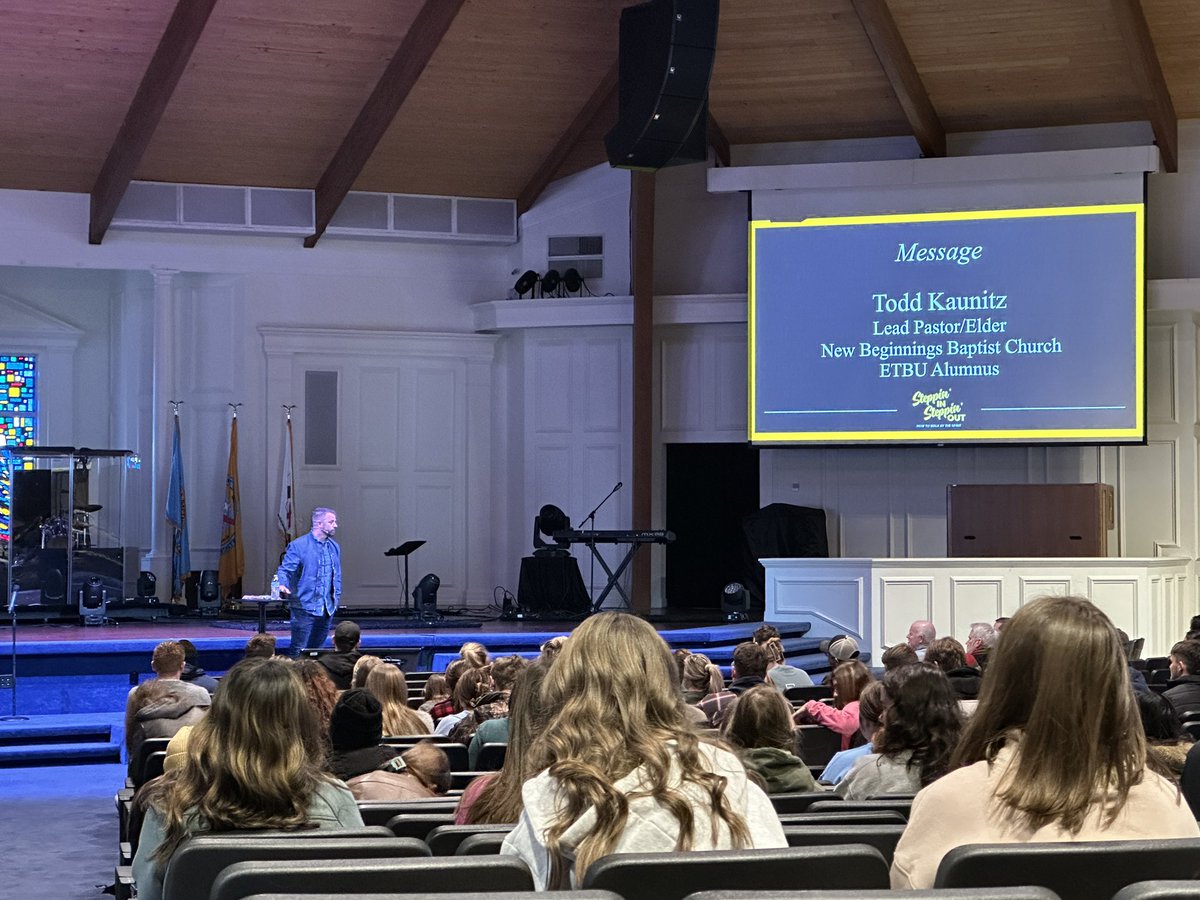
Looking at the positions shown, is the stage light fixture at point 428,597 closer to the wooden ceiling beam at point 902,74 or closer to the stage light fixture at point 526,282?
the stage light fixture at point 526,282

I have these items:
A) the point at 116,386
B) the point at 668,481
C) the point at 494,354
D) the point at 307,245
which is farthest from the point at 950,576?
the point at 116,386

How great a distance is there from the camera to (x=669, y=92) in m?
9.74

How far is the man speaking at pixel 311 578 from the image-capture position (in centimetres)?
1027

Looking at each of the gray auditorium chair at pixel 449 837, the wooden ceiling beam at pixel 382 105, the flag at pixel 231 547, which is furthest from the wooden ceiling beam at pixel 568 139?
the gray auditorium chair at pixel 449 837

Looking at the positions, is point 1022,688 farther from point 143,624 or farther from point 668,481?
point 668,481

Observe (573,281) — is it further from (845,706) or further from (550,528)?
(845,706)

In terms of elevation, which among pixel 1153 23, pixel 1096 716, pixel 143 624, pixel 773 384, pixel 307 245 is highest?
pixel 1153 23

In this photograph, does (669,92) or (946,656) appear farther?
(669,92)

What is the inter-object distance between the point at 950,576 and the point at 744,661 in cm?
611

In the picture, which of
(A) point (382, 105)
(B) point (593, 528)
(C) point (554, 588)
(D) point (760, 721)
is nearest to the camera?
(D) point (760, 721)

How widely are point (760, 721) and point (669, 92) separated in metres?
6.41

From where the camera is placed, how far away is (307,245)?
49.3 feet

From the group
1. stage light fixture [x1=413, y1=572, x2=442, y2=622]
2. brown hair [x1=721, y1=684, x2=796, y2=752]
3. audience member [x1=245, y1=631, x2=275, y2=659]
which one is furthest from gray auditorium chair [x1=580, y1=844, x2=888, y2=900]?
stage light fixture [x1=413, y1=572, x2=442, y2=622]

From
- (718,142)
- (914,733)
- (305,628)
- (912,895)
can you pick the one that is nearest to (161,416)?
(305,628)
